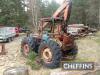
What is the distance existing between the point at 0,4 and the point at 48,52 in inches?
778

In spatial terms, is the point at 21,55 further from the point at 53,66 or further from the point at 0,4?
the point at 0,4

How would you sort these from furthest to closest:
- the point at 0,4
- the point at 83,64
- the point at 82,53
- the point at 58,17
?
the point at 0,4
the point at 82,53
the point at 58,17
the point at 83,64

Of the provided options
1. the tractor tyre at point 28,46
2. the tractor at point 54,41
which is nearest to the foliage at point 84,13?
the tractor tyre at point 28,46

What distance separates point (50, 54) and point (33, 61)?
2.97ft

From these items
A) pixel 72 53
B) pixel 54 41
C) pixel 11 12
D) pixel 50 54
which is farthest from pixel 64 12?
pixel 11 12

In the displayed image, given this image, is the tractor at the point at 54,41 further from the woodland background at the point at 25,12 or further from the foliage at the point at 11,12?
the foliage at the point at 11,12

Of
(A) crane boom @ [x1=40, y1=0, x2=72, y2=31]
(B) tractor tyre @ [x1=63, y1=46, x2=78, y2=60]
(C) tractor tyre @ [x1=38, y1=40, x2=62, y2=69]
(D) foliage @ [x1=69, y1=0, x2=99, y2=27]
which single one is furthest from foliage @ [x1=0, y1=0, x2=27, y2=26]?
(C) tractor tyre @ [x1=38, y1=40, x2=62, y2=69]

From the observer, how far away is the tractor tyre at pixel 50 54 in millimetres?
11609

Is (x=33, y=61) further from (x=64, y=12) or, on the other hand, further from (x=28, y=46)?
(x=64, y=12)

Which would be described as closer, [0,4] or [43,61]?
[43,61]

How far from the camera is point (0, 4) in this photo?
30.5 metres

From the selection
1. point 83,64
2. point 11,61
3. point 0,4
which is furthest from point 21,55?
point 0,4

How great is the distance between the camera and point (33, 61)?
1223cm

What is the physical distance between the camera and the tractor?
11.8 meters
